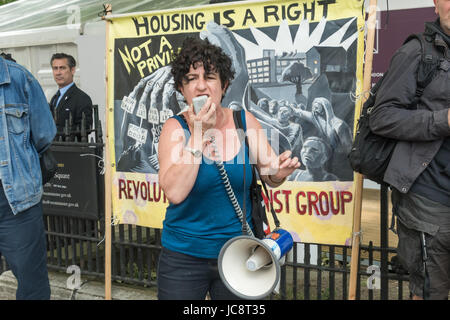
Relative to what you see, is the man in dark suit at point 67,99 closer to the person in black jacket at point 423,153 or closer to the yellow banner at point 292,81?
the yellow banner at point 292,81

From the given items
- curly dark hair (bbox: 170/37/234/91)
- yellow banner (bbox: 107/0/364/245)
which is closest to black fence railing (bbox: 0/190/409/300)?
yellow banner (bbox: 107/0/364/245)

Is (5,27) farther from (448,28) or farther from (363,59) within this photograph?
(448,28)

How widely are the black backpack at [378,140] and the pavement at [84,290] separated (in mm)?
2444

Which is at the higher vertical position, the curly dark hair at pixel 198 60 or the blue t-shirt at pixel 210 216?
the curly dark hair at pixel 198 60

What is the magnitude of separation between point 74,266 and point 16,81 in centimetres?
213

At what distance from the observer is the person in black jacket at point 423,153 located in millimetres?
2447

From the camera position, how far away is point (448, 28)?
2.49 metres

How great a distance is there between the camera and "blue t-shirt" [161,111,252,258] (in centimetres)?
229

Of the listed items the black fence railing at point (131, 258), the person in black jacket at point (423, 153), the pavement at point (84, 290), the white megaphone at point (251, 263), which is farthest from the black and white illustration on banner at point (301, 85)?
the pavement at point (84, 290)

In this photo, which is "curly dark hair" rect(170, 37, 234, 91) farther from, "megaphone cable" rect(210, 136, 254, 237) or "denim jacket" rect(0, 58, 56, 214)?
"denim jacket" rect(0, 58, 56, 214)

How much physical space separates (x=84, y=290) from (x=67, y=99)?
2551 millimetres

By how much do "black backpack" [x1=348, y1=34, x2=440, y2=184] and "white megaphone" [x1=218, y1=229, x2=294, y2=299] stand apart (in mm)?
711

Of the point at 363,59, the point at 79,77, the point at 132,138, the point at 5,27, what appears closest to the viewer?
the point at 363,59
